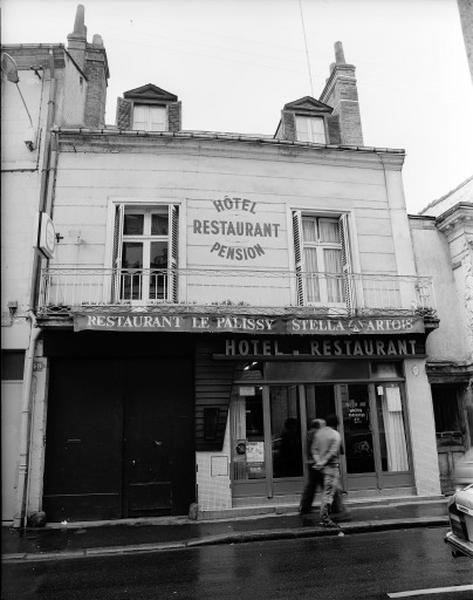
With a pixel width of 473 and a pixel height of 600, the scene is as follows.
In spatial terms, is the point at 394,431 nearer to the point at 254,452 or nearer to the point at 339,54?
the point at 254,452

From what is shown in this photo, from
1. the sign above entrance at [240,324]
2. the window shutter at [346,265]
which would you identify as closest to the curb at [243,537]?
the sign above entrance at [240,324]

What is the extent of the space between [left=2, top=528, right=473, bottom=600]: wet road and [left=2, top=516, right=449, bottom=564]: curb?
236 millimetres

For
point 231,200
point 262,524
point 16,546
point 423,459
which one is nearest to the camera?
point 16,546

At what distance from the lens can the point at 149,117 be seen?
469 inches

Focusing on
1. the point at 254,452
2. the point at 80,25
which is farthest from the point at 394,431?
the point at 80,25

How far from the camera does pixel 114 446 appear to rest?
955 centimetres

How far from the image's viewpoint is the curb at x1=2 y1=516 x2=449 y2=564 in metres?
6.96

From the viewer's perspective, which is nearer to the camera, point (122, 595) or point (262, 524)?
point (122, 595)

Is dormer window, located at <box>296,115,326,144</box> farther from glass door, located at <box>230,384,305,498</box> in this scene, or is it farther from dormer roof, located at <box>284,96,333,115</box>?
glass door, located at <box>230,384,305,498</box>

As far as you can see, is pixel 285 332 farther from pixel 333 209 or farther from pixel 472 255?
pixel 472 255

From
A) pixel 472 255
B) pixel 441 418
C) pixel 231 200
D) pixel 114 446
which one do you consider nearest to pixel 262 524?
pixel 114 446

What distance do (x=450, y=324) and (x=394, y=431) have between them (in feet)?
9.62

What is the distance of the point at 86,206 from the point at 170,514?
6.48 m

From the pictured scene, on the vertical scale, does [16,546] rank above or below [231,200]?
below
